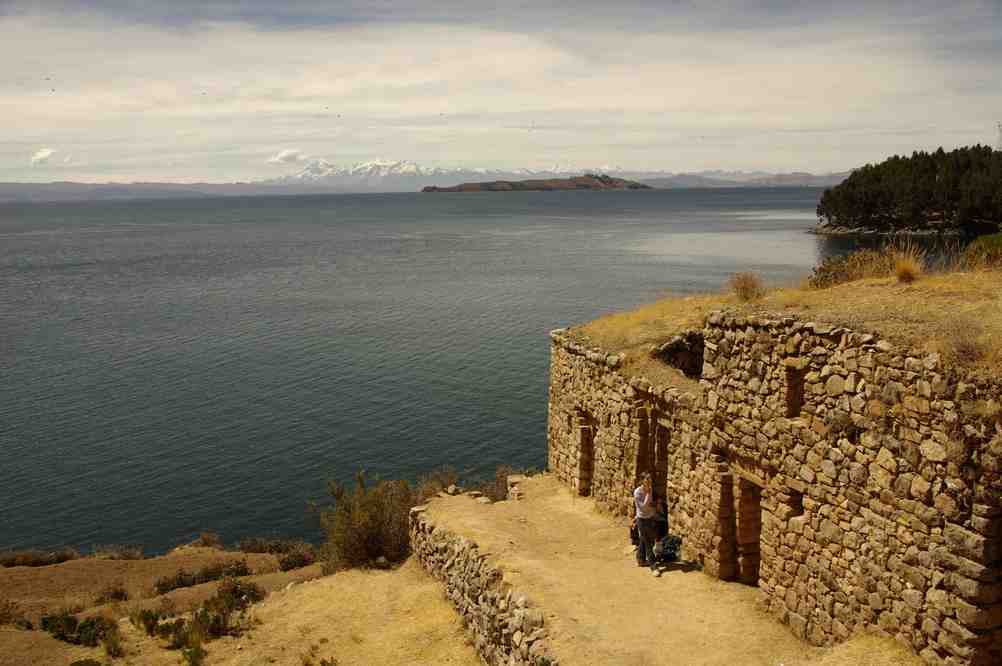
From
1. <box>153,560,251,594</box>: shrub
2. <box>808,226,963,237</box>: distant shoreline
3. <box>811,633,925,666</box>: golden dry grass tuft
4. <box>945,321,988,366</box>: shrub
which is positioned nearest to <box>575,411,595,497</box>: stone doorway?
<box>153,560,251,594</box>: shrub

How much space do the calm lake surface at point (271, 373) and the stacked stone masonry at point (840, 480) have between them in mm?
16279

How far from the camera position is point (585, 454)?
64.1 feet

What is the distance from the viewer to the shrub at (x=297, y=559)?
22906 mm

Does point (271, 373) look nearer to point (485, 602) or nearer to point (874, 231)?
point (485, 602)

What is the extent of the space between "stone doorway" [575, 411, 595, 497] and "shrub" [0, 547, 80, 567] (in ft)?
51.1

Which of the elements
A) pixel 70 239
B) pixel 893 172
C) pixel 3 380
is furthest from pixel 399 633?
pixel 70 239

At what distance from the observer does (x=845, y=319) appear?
35.5ft

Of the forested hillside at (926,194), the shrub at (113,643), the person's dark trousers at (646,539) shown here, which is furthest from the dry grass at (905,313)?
the forested hillside at (926,194)

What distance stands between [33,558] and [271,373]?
1915 cm

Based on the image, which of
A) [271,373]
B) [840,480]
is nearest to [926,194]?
[271,373]

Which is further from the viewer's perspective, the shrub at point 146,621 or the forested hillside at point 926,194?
the forested hillside at point 926,194

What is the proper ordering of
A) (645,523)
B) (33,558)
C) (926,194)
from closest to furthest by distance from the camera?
(645,523) → (33,558) → (926,194)

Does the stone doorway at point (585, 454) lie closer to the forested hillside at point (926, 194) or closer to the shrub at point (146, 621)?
the shrub at point (146, 621)

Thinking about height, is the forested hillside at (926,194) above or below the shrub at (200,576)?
above
